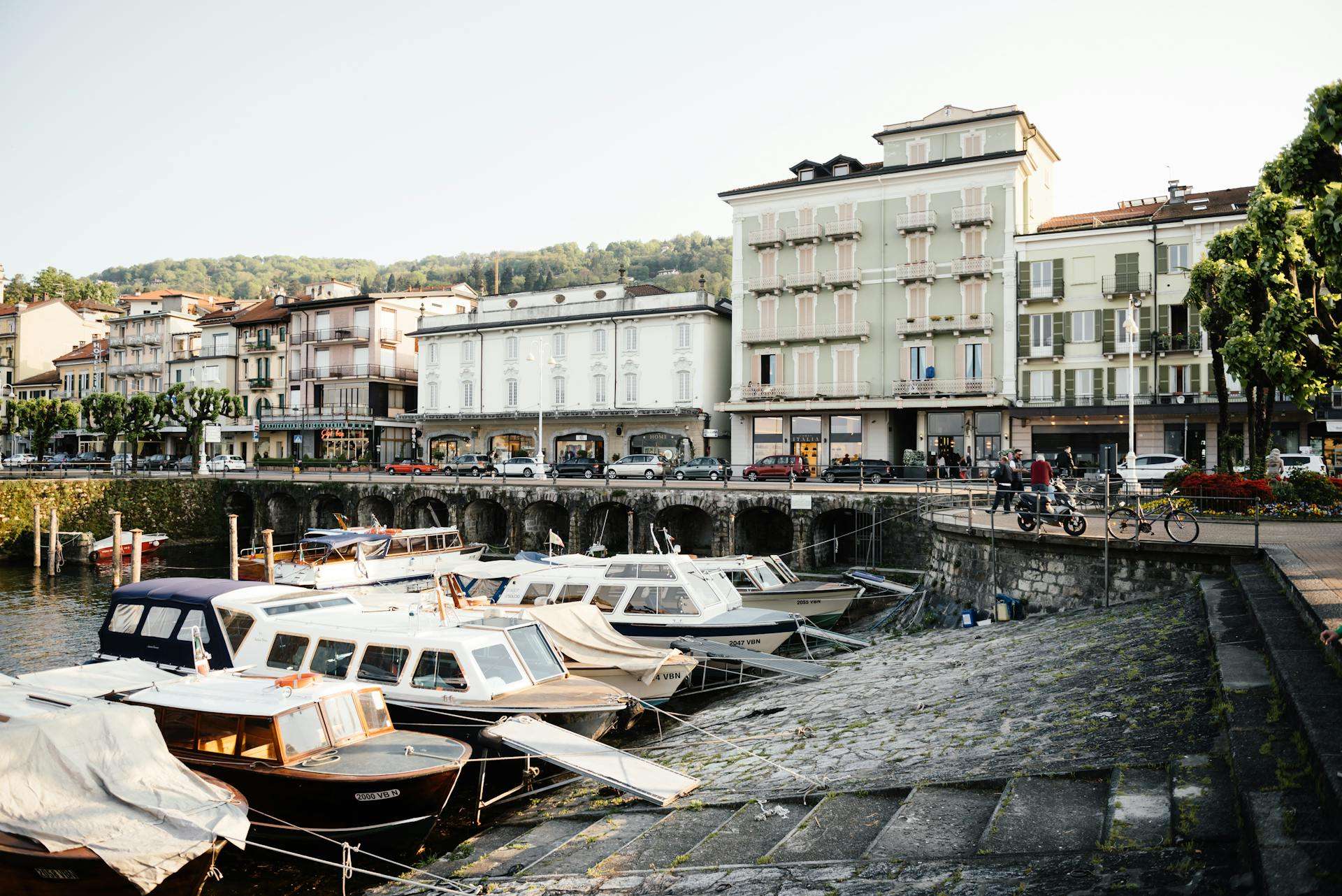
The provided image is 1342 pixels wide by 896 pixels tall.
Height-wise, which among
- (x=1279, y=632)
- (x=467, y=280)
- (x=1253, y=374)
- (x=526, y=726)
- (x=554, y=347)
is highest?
(x=467, y=280)

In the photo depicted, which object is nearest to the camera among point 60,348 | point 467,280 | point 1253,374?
point 1253,374

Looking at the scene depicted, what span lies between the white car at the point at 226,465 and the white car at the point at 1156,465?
4977 cm

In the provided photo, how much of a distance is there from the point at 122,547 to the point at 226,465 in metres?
20.8

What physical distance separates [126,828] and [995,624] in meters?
14.0

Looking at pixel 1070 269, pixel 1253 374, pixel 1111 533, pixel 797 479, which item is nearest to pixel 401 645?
pixel 1111 533

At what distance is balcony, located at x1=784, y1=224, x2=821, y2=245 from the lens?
50.7 metres

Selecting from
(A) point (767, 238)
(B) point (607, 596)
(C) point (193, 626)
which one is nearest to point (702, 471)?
(A) point (767, 238)

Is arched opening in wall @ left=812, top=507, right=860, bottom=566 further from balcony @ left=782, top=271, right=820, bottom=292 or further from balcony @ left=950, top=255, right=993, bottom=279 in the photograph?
balcony @ left=782, top=271, right=820, bottom=292

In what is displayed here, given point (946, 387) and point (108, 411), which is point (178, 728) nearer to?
point (946, 387)

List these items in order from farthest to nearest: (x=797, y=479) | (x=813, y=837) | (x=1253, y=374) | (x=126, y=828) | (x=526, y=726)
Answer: (x=797, y=479), (x=1253, y=374), (x=526, y=726), (x=126, y=828), (x=813, y=837)

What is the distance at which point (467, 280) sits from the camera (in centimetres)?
10538

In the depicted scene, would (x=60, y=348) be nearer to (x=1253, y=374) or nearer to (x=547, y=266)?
(x=547, y=266)

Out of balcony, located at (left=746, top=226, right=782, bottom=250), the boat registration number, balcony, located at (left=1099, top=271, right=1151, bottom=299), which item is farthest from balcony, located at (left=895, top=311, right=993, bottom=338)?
the boat registration number

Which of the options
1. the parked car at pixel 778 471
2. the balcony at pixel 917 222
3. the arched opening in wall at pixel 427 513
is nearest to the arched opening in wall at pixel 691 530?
the parked car at pixel 778 471
